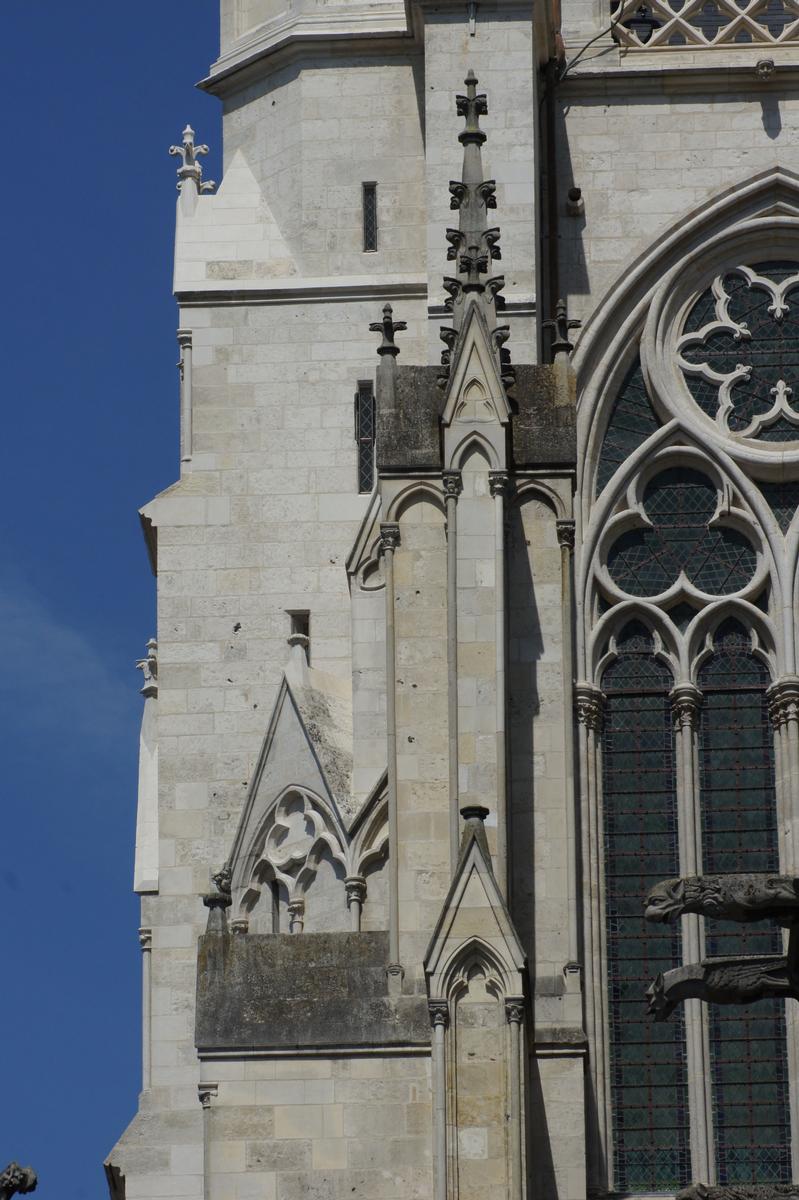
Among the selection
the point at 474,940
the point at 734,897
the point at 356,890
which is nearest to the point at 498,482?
the point at 474,940

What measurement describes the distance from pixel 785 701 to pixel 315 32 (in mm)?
6567

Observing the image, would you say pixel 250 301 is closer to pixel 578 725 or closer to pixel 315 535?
pixel 315 535

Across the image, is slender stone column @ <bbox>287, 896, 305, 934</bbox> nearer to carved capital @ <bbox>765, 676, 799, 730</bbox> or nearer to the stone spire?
carved capital @ <bbox>765, 676, 799, 730</bbox>

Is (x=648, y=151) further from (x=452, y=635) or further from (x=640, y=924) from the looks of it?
(x=452, y=635)

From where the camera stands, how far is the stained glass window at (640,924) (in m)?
27.4

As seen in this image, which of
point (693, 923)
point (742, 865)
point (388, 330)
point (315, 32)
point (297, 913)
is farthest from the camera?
point (315, 32)

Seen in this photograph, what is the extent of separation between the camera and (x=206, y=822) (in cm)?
2834

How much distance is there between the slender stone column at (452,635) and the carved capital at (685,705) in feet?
13.4

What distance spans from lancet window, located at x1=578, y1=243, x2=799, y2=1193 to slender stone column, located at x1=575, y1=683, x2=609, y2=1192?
0.02 m

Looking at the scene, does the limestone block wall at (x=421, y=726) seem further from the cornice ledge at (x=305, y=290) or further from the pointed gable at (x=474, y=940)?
the cornice ledge at (x=305, y=290)

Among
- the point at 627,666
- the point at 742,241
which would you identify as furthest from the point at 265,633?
the point at 742,241

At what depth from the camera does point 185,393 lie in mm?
29703

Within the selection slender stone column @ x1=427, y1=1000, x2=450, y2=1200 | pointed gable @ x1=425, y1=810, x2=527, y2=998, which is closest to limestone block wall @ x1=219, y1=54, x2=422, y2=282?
pointed gable @ x1=425, y1=810, x2=527, y2=998

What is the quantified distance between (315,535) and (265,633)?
33.5 inches
